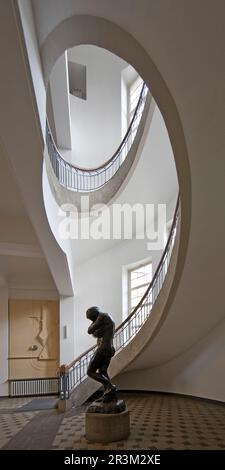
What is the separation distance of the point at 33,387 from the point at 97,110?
340 inches

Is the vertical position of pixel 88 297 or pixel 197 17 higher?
pixel 197 17

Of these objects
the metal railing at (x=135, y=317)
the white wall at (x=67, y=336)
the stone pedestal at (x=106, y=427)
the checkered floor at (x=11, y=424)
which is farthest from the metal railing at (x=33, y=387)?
the stone pedestal at (x=106, y=427)

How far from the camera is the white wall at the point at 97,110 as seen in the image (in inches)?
465

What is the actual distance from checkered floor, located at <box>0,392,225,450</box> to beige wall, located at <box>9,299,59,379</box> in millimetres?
3544

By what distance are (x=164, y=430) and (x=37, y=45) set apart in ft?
16.3

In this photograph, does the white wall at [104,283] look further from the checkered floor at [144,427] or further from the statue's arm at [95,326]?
the statue's arm at [95,326]

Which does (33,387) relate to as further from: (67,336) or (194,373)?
(194,373)

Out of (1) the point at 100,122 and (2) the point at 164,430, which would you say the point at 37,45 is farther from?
(1) the point at 100,122

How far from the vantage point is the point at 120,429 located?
14.5 ft

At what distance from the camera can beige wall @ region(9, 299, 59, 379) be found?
11.0 metres

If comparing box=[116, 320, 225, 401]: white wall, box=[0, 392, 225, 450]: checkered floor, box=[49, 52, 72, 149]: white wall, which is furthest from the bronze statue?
box=[49, 52, 72, 149]: white wall

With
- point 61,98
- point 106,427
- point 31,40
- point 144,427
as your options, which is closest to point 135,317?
point 144,427

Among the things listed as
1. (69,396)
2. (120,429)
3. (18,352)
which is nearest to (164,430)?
(120,429)

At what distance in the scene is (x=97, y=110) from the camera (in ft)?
39.6
